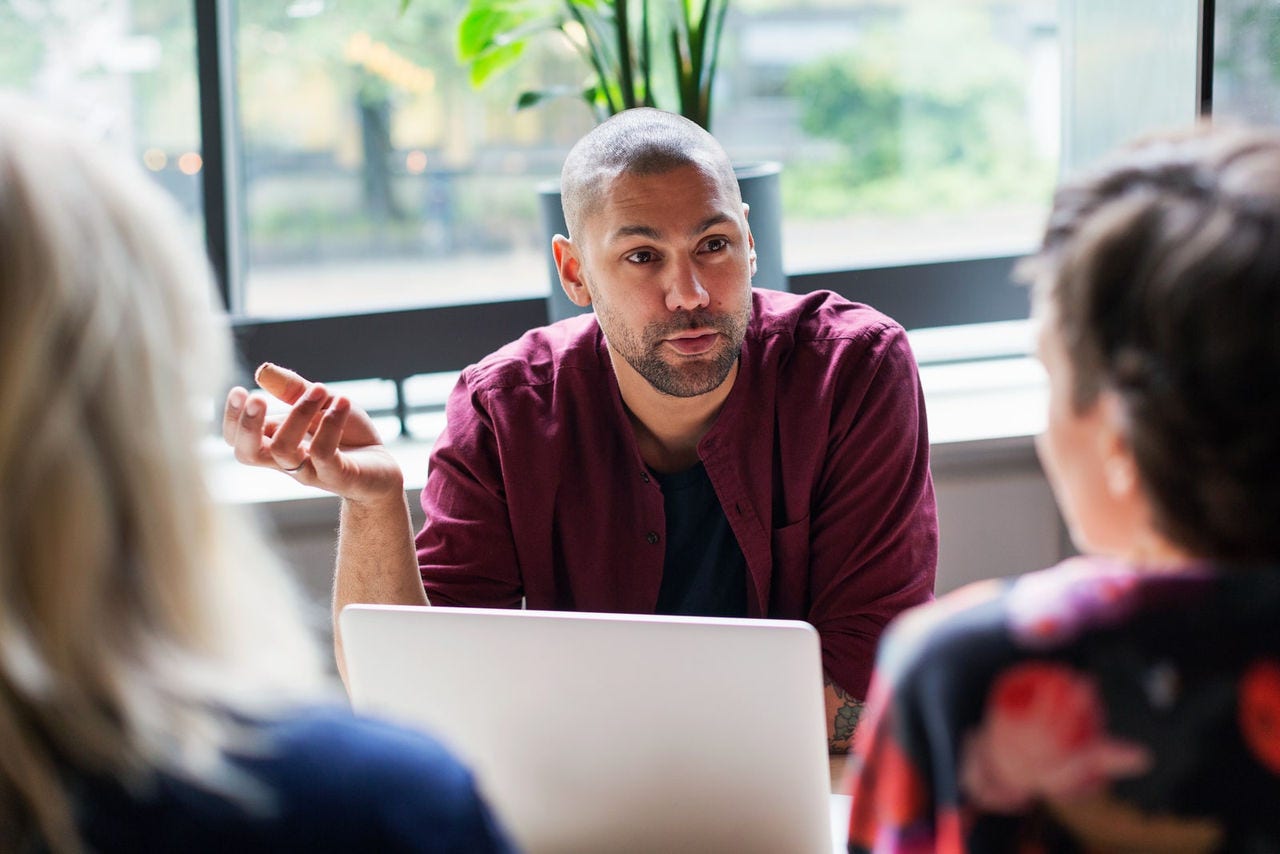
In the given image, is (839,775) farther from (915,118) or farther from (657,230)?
(915,118)

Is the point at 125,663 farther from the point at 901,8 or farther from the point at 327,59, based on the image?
the point at 901,8

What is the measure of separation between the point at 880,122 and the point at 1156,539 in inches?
99.3

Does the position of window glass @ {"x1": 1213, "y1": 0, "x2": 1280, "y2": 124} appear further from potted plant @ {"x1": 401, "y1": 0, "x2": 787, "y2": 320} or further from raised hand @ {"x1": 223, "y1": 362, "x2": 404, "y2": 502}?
raised hand @ {"x1": 223, "y1": 362, "x2": 404, "y2": 502}

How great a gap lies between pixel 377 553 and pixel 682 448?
0.45 m

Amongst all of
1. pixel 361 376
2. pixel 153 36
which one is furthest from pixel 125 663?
pixel 153 36

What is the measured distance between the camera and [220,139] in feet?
9.18

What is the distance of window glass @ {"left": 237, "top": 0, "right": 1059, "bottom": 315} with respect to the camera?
112 inches

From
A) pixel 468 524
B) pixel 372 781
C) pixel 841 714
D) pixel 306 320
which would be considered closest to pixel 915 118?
pixel 306 320

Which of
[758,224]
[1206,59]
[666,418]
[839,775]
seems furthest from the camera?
[1206,59]

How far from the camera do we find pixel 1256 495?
2.25 ft

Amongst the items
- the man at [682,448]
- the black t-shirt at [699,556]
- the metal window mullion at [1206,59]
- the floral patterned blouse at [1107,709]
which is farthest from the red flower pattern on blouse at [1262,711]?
the metal window mullion at [1206,59]

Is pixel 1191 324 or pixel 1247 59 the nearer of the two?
pixel 1191 324

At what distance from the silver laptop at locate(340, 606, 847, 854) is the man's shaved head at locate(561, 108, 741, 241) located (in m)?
0.88

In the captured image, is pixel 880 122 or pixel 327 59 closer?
pixel 327 59
